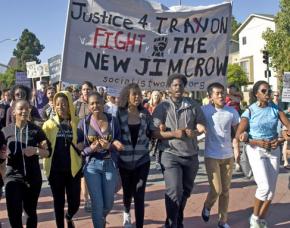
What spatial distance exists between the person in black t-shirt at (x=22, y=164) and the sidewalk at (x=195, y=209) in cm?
137

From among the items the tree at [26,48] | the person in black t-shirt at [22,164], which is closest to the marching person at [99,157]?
the person in black t-shirt at [22,164]

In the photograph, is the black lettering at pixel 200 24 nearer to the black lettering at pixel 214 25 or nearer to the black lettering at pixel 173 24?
the black lettering at pixel 214 25

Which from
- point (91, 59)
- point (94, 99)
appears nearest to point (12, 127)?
point (94, 99)

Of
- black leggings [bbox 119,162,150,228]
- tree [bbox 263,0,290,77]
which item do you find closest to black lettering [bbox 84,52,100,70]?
black leggings [bbox 119,162,150,228]

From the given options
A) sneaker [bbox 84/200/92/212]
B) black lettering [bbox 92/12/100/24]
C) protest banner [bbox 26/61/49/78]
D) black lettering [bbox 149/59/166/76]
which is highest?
protest banner [bbox 26/61/49/78]

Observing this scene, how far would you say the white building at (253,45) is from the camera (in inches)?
2016

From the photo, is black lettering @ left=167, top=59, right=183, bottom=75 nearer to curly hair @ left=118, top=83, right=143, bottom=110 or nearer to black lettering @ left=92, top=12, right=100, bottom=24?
black lettering @ left=92, top=12, right=100, bottom=24

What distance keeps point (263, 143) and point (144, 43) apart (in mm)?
2422

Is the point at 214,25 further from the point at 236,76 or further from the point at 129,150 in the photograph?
the point at 236,76

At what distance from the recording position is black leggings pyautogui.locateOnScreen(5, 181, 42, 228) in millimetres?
4762

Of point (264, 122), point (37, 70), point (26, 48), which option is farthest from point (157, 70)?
point (26, 48)

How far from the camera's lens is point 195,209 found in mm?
6875

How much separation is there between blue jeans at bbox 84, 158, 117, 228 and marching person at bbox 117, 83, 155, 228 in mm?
320

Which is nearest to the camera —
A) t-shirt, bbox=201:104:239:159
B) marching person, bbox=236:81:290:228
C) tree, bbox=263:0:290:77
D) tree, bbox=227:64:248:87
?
marching person, bbox=236:81:290:228
